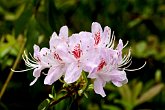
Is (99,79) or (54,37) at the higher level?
(54,37)

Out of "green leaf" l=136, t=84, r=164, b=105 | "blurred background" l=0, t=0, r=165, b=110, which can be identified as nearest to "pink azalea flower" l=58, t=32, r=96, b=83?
"blurred background" l=0, t=0, r=165, b=110

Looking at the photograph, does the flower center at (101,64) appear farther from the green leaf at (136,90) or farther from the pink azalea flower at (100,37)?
the green leaf at (136,90)

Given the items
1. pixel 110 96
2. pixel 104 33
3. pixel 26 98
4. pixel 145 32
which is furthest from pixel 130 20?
pixel 104 33

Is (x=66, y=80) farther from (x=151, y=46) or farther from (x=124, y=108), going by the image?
(x=151, y=46)

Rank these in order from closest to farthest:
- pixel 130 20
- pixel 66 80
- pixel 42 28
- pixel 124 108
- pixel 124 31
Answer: pixel 66 80 < pixel 42 28 < pixel 124 108 < pixel 124 31 < pixel 130 20

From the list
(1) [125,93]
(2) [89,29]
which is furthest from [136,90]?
(2) [89,29]

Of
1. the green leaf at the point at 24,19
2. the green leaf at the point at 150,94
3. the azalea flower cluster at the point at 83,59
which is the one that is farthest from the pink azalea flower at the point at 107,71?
the green leaf at the point at 150,94
